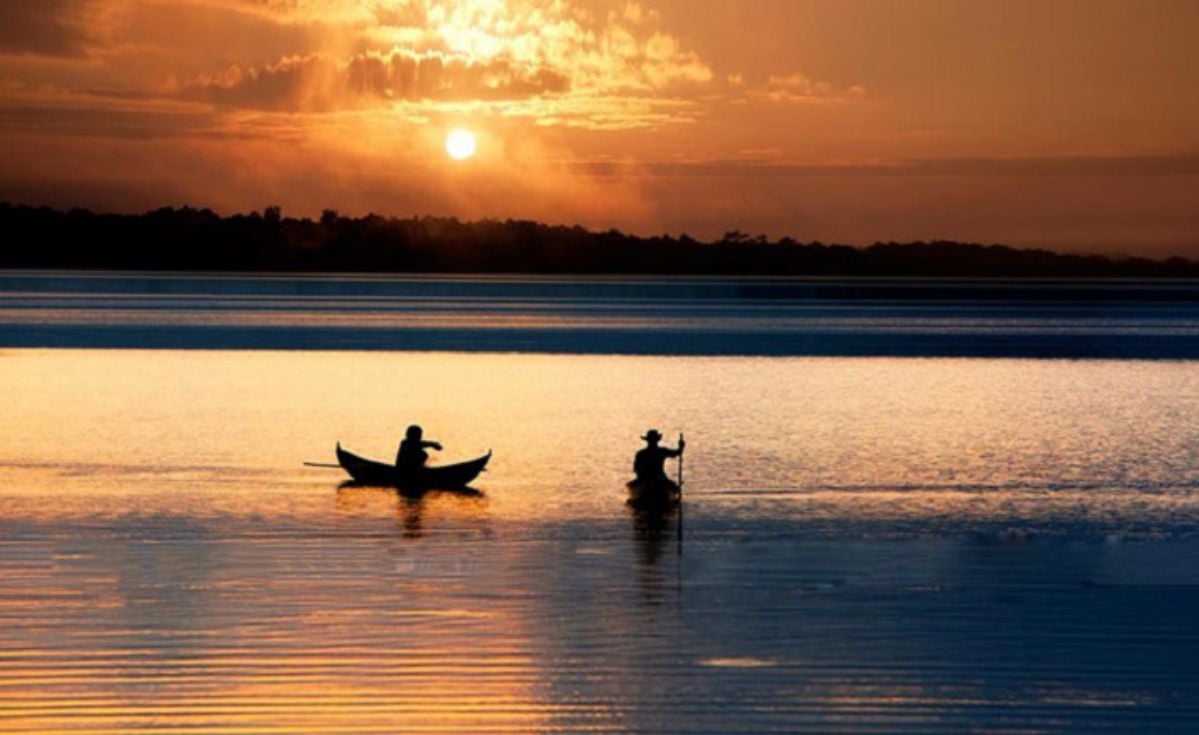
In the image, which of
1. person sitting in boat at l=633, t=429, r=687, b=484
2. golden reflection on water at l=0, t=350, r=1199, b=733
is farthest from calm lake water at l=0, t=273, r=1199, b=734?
person sitting in boat at l=633, t=429, r=687, b=484

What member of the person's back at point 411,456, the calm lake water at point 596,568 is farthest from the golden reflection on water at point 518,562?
the person's back at point 411,456

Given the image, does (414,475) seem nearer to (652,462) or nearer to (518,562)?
(652,462)

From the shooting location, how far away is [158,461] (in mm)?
26906

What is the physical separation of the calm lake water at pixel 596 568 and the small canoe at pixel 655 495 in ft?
1.15

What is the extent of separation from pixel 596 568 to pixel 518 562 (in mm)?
796

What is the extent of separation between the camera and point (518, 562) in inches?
645

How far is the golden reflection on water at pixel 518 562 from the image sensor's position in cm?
1080

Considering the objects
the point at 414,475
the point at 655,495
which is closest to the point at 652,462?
the point at 655,495

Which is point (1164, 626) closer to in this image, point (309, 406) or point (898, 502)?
point (898, 502)

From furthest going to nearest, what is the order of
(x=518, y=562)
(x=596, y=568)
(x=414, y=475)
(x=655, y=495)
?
(x=414, y=475), (x=655, y=495), (x=518, y=562), (x=596, y=568)

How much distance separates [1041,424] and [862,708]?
27.5 m

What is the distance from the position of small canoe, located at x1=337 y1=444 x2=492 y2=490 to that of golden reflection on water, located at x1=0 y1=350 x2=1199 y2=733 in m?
0.36

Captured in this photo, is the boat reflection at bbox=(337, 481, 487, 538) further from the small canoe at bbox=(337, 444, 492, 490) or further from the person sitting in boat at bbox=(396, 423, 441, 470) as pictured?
the person sitting in boat at bbox=(396, 423, 441, 470)

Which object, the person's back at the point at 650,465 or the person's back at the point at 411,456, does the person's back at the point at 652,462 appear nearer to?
the person's back at the point at 650,465
